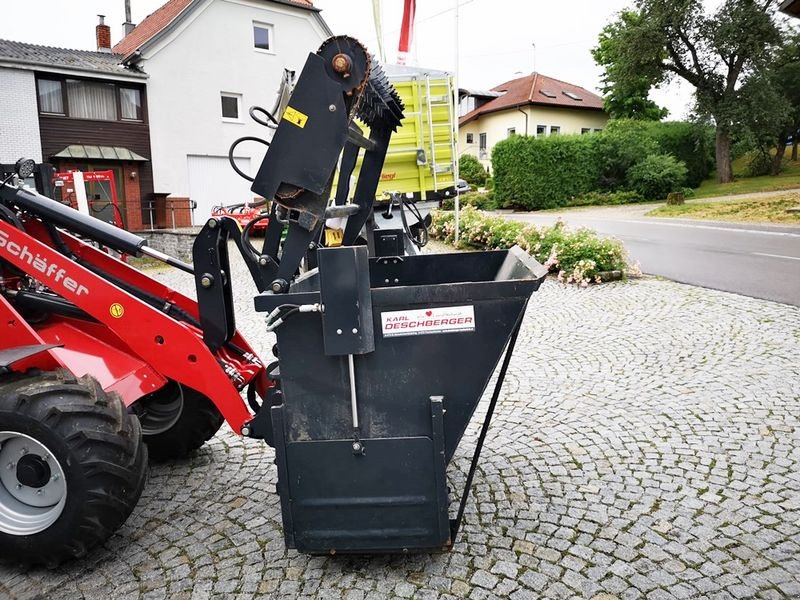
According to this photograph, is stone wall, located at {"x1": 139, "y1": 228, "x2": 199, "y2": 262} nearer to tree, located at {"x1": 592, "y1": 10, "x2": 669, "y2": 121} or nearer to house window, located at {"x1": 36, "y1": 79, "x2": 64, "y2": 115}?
house window, located at {"x1": 36, "y1": 79, "x2": 64, "y2": 115}

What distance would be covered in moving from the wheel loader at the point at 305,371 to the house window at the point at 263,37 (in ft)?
84.9

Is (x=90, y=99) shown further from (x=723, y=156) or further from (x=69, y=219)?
(x=723, y=156)

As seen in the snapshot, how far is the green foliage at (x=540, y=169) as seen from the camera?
31.4 m

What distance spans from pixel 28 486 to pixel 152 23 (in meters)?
29.6

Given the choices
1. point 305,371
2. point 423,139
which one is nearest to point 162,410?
point 305,371

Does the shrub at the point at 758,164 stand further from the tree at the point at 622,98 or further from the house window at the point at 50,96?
the house window at the point at 50,96

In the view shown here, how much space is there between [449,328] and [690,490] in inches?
75.0

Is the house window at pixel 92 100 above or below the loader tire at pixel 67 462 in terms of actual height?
above

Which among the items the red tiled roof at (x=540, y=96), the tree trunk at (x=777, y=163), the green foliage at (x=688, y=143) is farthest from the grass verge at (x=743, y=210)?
the red tiled roof at (x=540, y=96)

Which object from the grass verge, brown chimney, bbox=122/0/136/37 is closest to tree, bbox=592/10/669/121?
the grass verge

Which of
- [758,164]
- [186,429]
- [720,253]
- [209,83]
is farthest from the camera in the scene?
[758,164]

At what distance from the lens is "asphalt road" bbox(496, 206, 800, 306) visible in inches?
382

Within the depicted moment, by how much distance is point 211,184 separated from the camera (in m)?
25.6

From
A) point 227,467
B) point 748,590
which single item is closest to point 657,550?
point 748,590
